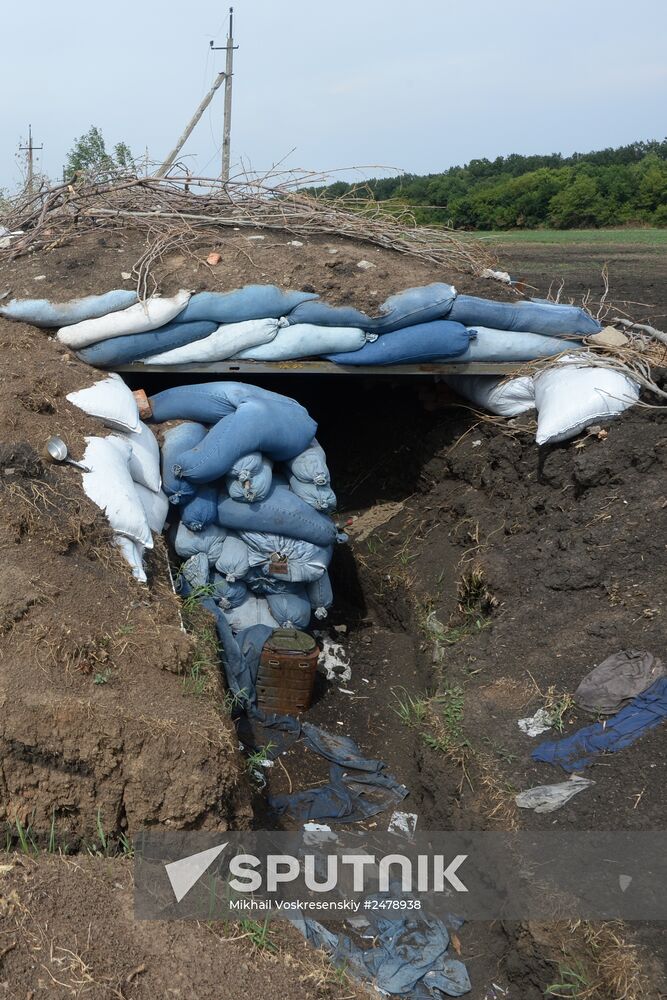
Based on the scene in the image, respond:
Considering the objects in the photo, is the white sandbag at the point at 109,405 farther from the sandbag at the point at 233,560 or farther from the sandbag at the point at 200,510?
the sandbag at the point at 233,560

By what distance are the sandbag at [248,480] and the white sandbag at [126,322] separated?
1.02m

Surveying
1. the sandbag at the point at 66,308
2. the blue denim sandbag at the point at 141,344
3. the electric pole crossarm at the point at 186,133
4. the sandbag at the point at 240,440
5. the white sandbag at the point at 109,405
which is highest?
the electric pole crossarm at the point at 186,133

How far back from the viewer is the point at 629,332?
6312 mm

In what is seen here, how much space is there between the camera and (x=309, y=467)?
17.4 feet

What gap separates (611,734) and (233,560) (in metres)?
2.45

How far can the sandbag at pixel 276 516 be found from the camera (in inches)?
204

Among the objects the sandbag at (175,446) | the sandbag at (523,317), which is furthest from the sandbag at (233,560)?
the sandbag at (523,317)

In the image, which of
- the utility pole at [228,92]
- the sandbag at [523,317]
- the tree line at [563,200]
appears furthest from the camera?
the tree line at [563,200]

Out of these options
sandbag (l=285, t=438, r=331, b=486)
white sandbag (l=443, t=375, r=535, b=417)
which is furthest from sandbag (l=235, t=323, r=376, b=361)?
white sandbag (l=443, t=375, r=535, b=417)

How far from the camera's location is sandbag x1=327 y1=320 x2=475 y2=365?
5.51 m

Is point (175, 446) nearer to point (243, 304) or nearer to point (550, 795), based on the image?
point (243, 304)

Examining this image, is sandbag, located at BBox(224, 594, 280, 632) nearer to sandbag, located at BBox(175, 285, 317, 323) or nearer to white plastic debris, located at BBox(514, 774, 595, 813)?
sandbag, located at BBox(175, 285, 317, 323)

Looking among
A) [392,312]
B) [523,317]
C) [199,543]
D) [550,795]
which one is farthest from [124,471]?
[523,317]

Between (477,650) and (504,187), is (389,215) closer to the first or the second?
(477,650)
